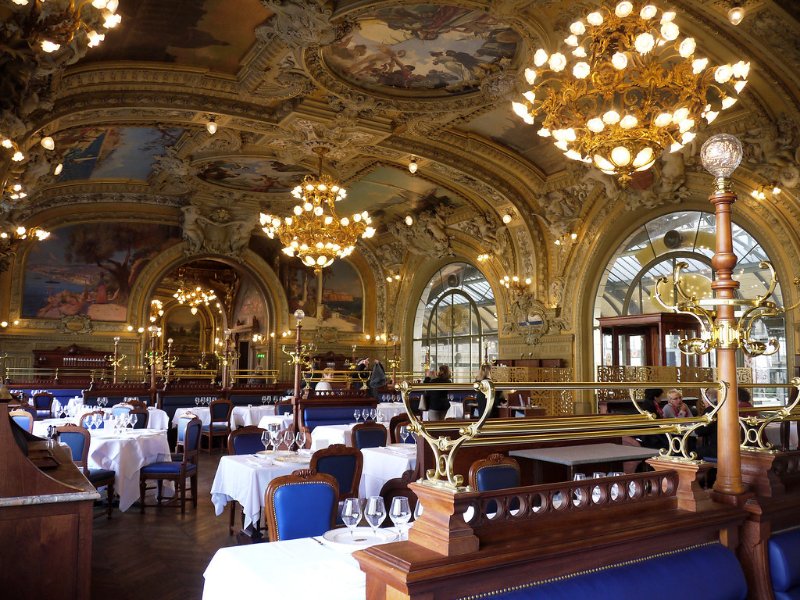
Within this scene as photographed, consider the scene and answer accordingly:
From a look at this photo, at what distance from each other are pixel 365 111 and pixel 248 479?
8.40m

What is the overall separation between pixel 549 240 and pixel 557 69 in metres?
8.91

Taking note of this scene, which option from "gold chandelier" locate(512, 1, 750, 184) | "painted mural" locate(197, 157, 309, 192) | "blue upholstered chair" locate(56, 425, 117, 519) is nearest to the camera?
"blue upholstered chair" locate(56, 425, 117, 519)

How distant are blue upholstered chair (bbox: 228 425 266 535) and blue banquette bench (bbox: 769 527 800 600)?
4510mm

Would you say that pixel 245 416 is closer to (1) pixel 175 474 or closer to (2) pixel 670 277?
(1) pixel 175 474

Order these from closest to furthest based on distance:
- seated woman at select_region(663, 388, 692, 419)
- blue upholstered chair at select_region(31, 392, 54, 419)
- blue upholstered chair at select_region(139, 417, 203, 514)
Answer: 1. blue upholstered chair at select_region(139, 417, 203, 514)
2. seated woman at select_region(663, 388, 692, 419)
3. blue upholstered chair at select_region(31, 392, 54, 419)

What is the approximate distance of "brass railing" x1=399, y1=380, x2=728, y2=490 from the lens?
1973mm

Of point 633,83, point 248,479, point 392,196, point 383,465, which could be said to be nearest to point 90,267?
point 392,196

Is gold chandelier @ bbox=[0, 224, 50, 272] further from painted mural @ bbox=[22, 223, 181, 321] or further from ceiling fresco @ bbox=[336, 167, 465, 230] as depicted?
ceiling fresco @ bbox=[336, 167, 465, 230]

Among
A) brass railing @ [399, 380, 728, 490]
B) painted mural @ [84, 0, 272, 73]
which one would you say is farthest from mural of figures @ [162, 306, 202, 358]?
brass railing @ [399, 380, 728, 490]

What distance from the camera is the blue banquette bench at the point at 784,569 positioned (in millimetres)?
2723

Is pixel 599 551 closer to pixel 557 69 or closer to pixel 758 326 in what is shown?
pixel 557 69

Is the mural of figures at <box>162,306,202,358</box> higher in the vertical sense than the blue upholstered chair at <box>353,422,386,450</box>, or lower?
higher

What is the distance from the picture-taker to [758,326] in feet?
38.0

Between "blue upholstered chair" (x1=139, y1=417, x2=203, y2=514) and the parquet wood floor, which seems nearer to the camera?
the parquet wood floor
